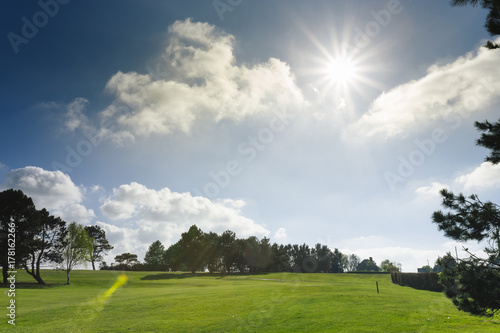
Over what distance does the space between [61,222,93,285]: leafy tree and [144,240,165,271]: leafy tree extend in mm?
75159

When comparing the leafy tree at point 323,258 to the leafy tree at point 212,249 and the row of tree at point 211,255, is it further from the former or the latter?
the leafy tree at point 212,249

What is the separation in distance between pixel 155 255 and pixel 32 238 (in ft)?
287

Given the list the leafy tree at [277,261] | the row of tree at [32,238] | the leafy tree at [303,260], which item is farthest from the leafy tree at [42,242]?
the leafy tree at [303,260]

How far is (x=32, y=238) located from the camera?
A: 55.1 meters

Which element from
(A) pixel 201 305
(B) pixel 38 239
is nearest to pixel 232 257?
(B) pixel 38 239

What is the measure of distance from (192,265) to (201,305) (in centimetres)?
8975

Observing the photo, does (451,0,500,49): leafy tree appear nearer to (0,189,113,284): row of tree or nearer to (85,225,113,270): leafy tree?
(0,189,113,284): row of tree

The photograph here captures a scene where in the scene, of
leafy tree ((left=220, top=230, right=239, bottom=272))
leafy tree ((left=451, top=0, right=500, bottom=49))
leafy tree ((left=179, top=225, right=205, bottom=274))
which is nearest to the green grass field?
leafy tree ((left=451, top=0, right=500, bottom=49))

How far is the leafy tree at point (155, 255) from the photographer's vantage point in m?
136

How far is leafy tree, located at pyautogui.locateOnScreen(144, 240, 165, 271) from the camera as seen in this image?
135875 mm

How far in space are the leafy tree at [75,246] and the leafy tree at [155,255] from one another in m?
75.2

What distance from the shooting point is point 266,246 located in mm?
131625

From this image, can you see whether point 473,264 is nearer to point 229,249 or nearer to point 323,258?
point 229,249

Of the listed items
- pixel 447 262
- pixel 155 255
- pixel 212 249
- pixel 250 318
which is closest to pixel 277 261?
pixel 212 249
